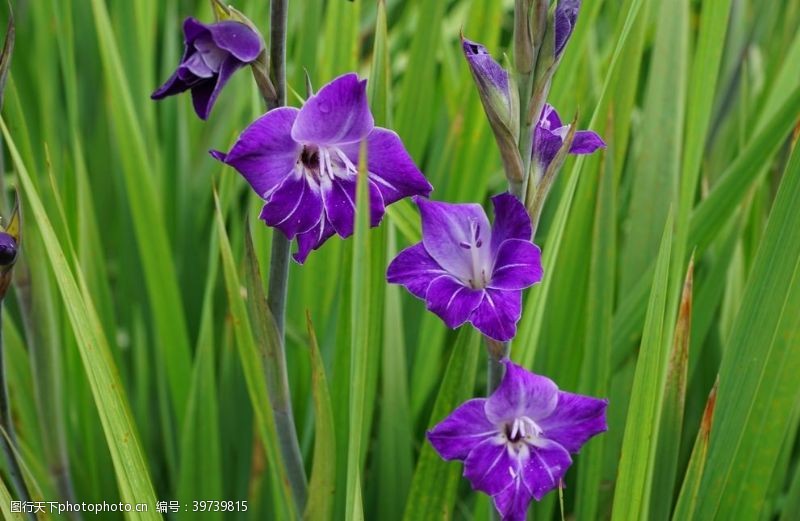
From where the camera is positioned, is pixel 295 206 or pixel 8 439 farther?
pixel 8 439

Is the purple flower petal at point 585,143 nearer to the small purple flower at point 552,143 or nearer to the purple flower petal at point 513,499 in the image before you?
the small purple flower at point 552,143

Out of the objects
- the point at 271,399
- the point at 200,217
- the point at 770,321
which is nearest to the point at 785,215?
the point at 770,321

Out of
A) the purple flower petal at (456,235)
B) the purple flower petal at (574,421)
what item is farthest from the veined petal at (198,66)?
the purple flower petal at (574,421)

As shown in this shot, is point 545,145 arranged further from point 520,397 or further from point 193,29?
point 193,29

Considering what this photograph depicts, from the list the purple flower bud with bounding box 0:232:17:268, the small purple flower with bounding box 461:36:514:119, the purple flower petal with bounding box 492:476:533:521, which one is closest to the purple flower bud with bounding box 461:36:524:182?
the small purple flower with bounding box 461:36:514:119

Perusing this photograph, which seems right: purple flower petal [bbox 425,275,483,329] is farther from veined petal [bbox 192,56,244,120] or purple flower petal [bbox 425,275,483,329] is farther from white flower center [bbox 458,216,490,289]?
veined petal [bbox 192,56,244,120]

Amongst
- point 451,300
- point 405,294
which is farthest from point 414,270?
point 405,294

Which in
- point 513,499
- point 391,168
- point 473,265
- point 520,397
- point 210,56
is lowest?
point 513,499

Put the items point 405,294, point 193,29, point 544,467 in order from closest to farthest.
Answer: point 193,29
point 544,467
point 405,294
